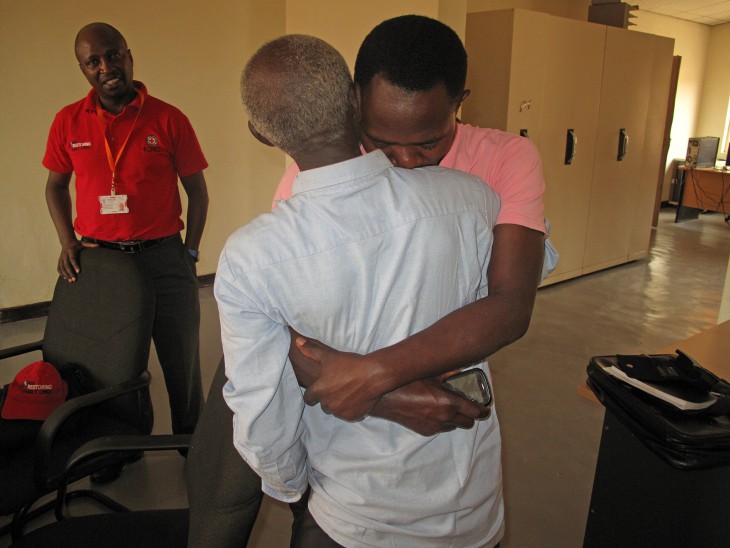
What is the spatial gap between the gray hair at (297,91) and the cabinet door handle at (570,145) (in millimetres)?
4470

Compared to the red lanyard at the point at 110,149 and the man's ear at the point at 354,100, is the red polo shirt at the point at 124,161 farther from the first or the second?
the man's ear at the point at 354,100

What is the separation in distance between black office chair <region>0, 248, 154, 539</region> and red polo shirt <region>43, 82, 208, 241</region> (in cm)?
33

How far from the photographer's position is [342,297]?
0.77 meters

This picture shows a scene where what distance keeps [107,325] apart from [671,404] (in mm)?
1639

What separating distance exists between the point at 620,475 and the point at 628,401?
1.35ft

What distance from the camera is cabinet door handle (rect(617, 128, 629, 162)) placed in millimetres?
5340

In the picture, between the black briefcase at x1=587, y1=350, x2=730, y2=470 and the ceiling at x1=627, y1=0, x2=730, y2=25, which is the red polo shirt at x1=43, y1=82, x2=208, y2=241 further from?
the ceiling at x1=627, y1=0, x2=730, y2=25

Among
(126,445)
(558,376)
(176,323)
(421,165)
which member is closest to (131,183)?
(176,323)

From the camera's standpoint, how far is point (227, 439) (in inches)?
41.5

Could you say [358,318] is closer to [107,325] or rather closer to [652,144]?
[107,325]

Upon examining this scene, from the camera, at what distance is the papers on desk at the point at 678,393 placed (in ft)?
4.09

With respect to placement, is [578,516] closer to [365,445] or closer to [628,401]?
[628,401]

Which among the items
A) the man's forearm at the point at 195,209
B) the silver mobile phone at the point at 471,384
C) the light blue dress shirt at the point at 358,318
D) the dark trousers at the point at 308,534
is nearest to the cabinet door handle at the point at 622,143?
the man's forearm at the point at 195,209

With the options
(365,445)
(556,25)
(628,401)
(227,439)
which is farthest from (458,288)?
(556,25)
